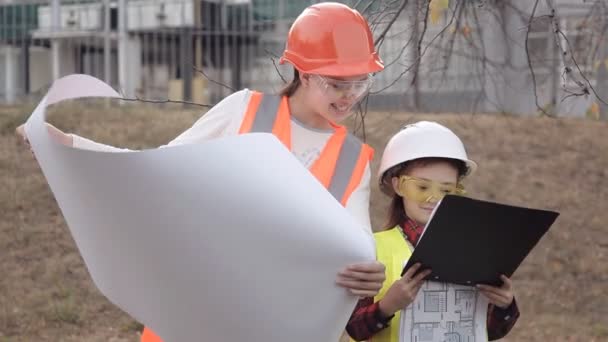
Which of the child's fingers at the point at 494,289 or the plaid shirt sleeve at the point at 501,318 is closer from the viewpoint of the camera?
the child's fingers at the point at 494,289

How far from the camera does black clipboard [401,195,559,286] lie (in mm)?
2604

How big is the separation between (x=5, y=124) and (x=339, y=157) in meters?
7.12

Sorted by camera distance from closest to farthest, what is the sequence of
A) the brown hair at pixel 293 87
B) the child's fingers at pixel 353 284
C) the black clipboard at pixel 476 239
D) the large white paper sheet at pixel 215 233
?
the large white paper sheet at pixel 215 233 → the child's fingers at pixel 353 284 → the black clipboard at pixel 476 239 → the brown hair at pixel 293 87

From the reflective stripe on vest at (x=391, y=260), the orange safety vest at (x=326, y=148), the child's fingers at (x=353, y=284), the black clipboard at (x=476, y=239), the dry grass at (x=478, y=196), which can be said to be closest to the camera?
the child's fingers at (x=353, y=284)

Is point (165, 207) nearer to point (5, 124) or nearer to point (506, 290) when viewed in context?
point (506, 290)

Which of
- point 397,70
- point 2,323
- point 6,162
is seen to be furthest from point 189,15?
point 2,323

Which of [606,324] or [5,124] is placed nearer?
[606,324]

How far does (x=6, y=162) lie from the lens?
8.68 metres

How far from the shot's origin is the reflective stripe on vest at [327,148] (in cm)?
273

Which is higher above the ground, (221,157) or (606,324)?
(221,157)

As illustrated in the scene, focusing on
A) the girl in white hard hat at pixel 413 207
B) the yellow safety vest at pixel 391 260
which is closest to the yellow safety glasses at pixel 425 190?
the girl in white hard hat at pixel 413 207

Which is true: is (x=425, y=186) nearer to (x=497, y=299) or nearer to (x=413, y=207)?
(x=413, y=207)

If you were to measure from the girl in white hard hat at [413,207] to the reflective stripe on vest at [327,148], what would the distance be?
0.26 metres

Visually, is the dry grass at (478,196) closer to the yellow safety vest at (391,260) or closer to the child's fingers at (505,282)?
the yellow safety vest at (391,260)
